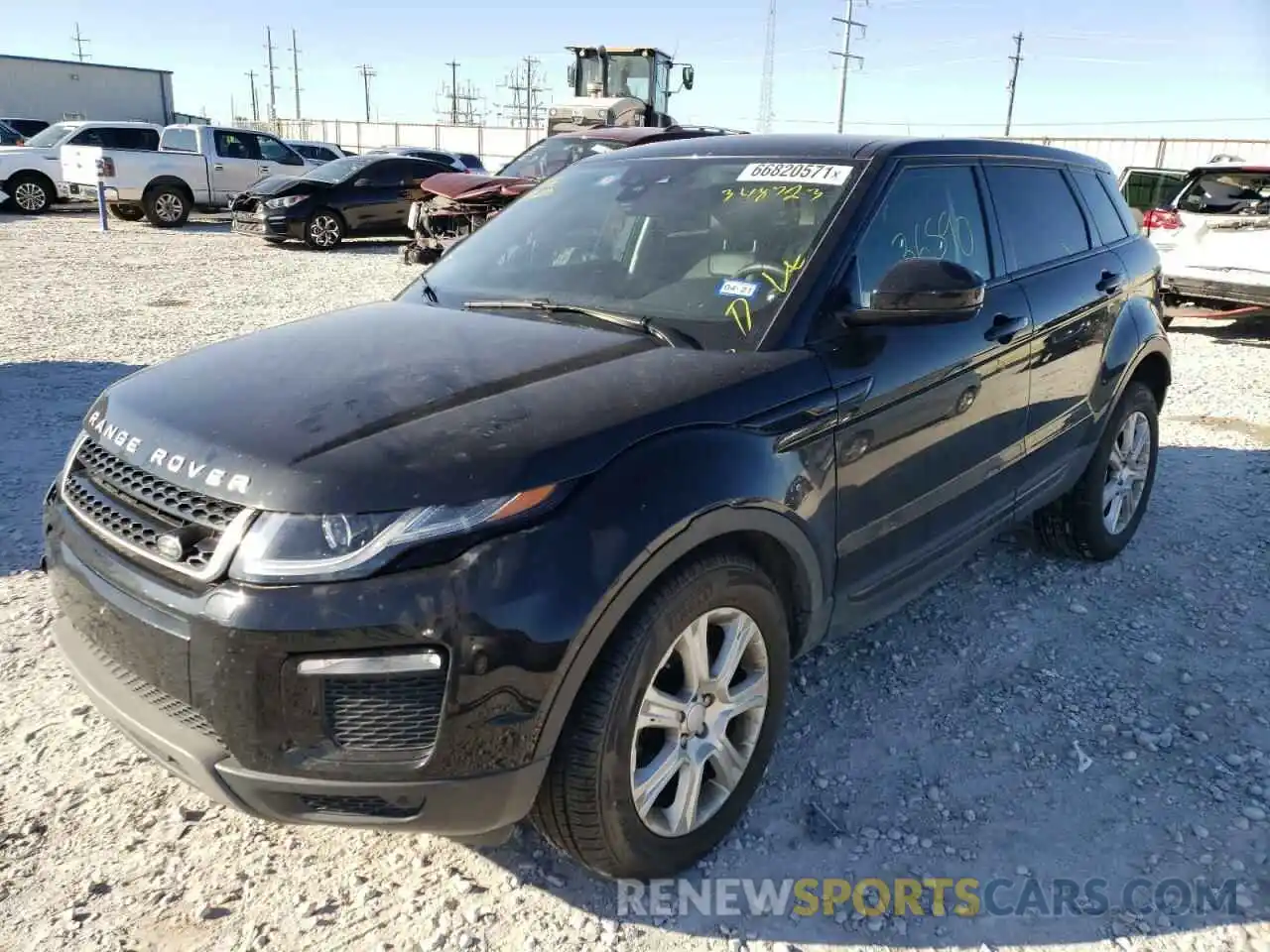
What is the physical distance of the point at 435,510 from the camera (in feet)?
6.35

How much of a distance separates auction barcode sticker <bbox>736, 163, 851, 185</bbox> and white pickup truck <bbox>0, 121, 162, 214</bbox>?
689 inches

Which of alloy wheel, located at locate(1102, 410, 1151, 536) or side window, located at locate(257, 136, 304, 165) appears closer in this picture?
alloy wheel, located at locate(1102, 410, 1151, 536)

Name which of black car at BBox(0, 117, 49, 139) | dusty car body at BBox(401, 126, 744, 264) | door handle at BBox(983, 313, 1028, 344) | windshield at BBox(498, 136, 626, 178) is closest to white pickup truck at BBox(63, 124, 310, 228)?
dusty car body at BBox(401, 126, 744, 264)

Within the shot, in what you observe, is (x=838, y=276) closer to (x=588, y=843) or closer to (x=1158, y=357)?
(x=588, y=843)

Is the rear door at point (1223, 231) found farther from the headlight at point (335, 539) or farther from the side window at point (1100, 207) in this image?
the headlight at point (335, 539)

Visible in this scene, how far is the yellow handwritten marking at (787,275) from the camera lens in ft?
9.26

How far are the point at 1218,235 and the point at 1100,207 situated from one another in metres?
6.30

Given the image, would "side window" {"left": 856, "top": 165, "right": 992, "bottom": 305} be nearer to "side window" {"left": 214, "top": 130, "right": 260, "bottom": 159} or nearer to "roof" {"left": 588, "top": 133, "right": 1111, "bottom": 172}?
"roof" {"left": 588, "top": 133, "right": 1111, "bottom": 172}

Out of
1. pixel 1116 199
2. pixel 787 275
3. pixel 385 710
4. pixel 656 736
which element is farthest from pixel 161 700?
pixel 1116 199

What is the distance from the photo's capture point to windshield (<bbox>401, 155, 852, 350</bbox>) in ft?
9.45

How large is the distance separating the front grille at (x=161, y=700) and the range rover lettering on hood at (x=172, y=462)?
461 mm

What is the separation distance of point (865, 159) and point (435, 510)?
78.2 inches

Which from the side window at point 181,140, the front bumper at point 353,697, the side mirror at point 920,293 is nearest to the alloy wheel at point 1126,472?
the side mirror at point 920,293

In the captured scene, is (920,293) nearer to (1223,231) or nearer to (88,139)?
(1223,231)
